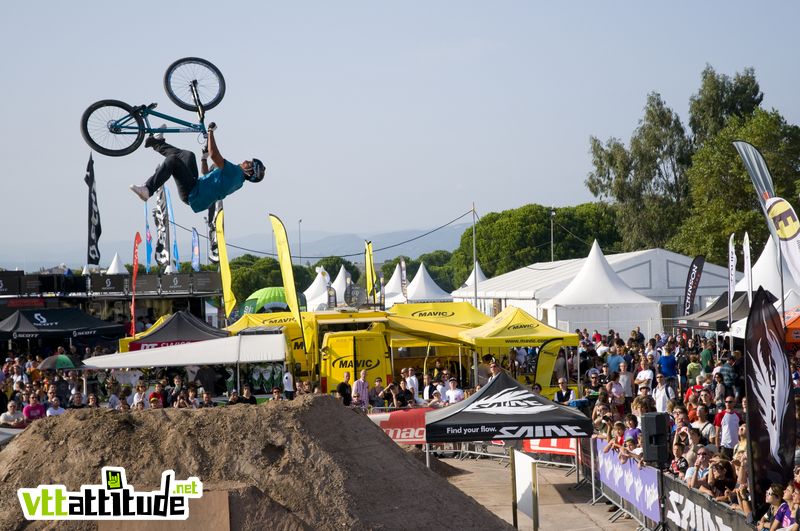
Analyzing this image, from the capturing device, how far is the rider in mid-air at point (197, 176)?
10820mm

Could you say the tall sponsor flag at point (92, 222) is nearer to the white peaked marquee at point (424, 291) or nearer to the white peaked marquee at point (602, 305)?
the white peaked marquee at point (602, 305)

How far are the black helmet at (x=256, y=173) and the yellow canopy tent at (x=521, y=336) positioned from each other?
9.70 metres

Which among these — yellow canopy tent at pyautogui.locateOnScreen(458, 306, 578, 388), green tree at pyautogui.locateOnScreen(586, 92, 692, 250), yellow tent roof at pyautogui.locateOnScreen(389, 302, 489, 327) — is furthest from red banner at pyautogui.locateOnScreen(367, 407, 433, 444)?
green tree at pyautogui.locateOnScreen(586, 92, 692, 250)

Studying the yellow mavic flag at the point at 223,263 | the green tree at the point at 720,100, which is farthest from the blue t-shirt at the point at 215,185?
the green tree at the point at 720,100

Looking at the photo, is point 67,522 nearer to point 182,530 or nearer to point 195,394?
point 182,530

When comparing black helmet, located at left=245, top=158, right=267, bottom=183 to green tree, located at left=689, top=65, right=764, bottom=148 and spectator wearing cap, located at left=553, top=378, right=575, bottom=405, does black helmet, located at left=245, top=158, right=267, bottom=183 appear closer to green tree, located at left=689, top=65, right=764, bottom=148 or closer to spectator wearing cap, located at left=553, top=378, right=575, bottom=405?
spectator wearing cap, located at left=553, top=378, right=575, bottom=405

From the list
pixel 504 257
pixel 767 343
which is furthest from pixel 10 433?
pixel 504 257

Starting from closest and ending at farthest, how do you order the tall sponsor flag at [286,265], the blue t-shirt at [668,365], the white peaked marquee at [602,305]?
1. the tall sponsor flag at [286,265]
2. the blue t-shirt at [668,365]
3. the white peaked marquee at [602,305]

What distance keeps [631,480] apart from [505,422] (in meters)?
1.81

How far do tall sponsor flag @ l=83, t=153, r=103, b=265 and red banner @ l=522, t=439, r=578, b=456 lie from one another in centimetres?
2270

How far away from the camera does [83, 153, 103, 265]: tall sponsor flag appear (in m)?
35.7

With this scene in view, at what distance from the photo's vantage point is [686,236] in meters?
55.3

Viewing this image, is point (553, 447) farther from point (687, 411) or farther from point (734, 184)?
point (734, 184)

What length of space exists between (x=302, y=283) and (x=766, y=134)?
95269 millimetres
